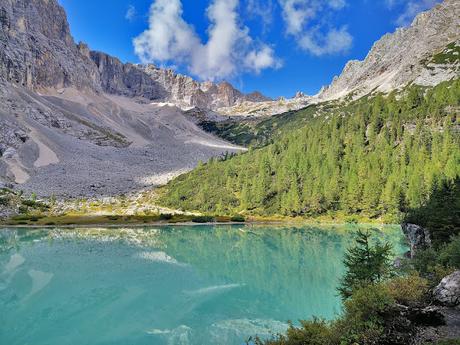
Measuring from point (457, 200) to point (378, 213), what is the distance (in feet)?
220

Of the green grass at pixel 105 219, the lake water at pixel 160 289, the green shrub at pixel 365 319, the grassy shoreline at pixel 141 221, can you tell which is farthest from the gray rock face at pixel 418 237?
the green grass at pixel 105 219

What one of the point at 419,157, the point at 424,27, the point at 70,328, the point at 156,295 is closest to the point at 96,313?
the point at 70,328

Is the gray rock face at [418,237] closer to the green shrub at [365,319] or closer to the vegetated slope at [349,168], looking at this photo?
the green shrub at [365,319]

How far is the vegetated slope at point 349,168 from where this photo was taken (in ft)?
298

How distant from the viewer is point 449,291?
12.4 metres

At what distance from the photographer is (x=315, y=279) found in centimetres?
3225

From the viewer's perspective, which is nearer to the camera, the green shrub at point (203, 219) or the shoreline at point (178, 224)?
the shoreline at point (178, 224)

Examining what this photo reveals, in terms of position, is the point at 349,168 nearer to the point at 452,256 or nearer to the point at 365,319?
the point at 452,256

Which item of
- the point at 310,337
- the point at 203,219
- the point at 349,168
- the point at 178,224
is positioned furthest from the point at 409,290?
the point at 349,168

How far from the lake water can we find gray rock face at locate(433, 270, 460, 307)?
937 centimetres

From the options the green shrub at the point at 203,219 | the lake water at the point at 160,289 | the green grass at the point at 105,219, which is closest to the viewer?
the lake water at the point at 160,289

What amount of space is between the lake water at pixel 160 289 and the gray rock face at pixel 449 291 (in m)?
9.37

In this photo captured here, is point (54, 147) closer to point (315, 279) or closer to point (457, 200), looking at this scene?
point (315, 279)

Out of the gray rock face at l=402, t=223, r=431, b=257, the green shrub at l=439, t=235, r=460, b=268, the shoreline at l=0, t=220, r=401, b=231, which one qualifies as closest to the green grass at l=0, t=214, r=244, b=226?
the shoreline at l=0, t=220, r=401, b=231
